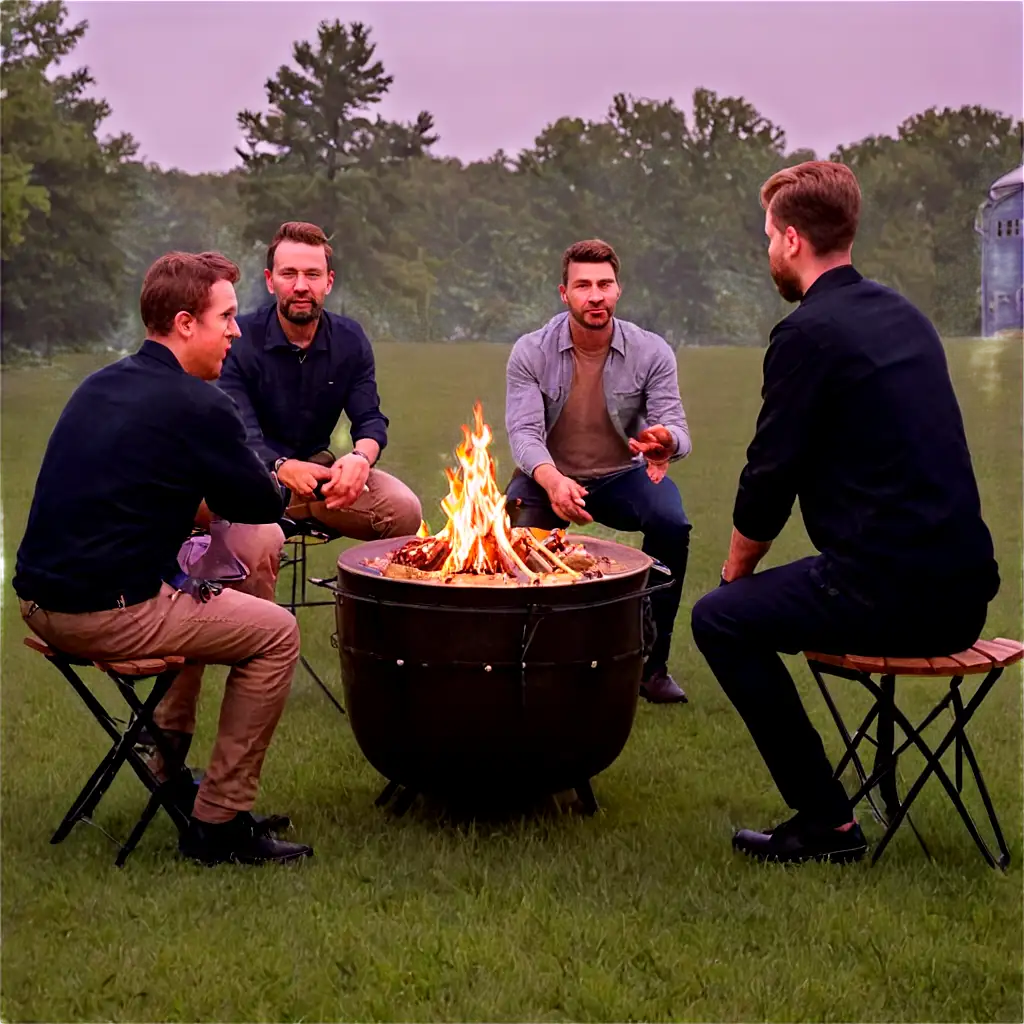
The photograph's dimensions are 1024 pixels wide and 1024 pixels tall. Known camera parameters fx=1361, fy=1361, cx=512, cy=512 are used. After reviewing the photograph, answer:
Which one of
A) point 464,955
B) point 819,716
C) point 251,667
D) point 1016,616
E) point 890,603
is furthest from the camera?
point 1016,616

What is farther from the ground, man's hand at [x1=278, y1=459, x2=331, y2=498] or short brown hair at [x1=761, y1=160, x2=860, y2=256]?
short brown hair at [x1=761, y1=160, x2=860, y2=256]

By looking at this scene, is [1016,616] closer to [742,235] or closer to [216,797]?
[216,797]

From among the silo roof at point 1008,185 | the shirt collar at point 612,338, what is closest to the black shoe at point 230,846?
the shirt collar at point 612,338

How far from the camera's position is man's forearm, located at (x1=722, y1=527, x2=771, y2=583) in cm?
430

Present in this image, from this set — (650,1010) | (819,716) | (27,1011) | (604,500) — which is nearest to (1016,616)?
(819,716)

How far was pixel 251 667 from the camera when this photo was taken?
14.0ft

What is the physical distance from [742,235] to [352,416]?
2788 cm

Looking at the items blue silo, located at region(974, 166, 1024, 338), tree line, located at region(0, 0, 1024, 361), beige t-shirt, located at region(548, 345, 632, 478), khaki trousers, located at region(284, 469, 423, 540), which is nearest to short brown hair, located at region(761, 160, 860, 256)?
beige t-shirt, located at region(548, 345, 632, 478)

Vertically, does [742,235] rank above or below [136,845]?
above

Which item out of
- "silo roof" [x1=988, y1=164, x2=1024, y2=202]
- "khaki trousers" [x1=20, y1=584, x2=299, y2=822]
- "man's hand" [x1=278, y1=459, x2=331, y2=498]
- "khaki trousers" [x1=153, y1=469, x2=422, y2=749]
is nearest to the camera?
"khaki trousers" [x1=20, y1=584, x2=299, y2=822]

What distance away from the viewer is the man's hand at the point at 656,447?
590 cm

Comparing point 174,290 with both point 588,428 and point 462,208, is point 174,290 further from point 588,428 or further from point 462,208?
point 462,208

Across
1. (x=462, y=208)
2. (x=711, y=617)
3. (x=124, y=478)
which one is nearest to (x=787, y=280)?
(x=711, y=617)

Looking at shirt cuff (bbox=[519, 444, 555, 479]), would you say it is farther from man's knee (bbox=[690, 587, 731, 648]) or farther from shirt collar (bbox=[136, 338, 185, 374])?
shirt collar (bbox=[136, 338, 185, 374])
